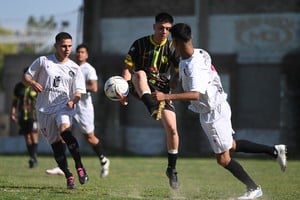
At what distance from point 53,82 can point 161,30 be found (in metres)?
1.78

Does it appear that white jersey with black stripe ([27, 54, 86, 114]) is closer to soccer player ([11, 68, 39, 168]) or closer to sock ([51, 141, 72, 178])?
sock ([51, 141, 72, 178])

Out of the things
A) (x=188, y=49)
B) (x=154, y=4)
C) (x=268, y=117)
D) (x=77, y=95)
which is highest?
(x=154, y=4)

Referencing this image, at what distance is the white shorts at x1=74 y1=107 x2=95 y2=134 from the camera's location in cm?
1375

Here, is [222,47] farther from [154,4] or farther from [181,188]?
[181,188]

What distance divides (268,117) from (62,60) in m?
19.3

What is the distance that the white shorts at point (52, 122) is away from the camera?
1044 centimetres

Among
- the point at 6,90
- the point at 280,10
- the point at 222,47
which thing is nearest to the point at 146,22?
the point at 222,47

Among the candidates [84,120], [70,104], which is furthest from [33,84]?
[84,120]

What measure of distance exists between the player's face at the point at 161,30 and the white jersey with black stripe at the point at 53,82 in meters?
1.36

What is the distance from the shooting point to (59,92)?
1050cm

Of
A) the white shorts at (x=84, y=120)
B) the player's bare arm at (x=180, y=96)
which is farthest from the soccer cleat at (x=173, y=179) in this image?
the white shorts at (x=84, y=120)

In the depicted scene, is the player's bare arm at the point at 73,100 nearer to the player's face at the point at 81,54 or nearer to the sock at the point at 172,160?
the sock at the point at 172,160

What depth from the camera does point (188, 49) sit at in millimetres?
8680

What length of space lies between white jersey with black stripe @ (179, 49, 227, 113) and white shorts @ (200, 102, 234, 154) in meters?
0.08
